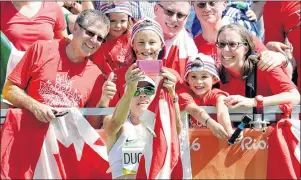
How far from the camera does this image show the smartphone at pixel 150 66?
6629 millimetres

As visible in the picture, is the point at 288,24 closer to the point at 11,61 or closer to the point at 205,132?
the point at 205,132

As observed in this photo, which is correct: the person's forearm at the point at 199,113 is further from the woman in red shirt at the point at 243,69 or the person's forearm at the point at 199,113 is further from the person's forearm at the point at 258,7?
the person's forearm at the point at 258,7

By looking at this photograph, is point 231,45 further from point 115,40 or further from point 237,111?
point 115,40

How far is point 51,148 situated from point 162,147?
2.86 ft

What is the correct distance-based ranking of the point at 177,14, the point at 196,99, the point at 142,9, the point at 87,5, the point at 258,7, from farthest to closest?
the point at 258,7
the point at 87,5
the point at 142,9
the point at 177,14
the point at 196,99

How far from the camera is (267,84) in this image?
712cm

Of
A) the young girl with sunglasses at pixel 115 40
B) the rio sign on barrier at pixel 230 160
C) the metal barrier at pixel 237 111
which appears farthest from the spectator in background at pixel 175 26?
the rio sign on barrier at pixel 230 160

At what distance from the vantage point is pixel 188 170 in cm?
690

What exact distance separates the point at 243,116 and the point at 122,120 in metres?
0.95

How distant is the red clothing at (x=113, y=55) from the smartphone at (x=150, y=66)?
0.82 metres

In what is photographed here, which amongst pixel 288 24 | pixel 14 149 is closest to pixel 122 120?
pixel 14 149

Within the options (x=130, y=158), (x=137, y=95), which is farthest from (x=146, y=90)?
(x=130, y=158)

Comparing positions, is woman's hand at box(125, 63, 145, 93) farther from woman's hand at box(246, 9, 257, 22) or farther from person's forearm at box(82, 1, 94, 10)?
woman's hand at box(246, 9, 257, 22)

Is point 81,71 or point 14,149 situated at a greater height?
point 81,71
